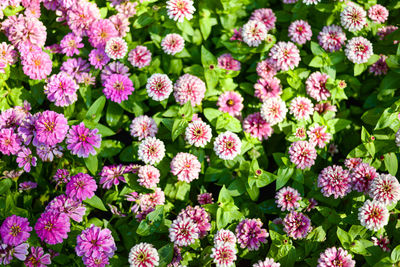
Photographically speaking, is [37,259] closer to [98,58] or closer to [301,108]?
[98,58]

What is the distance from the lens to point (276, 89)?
2885mm

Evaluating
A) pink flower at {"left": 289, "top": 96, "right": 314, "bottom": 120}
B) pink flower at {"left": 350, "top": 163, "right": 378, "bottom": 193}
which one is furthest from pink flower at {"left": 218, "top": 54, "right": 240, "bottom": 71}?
pink flower at {"left": 350, "top": 163, "right": 378, "bottom": 193}

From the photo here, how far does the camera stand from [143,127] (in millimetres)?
2725

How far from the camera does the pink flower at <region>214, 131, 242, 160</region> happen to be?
2570 mm

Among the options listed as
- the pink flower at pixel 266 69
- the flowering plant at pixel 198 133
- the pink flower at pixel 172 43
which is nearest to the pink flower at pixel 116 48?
the flowering plant at pixel 198 133

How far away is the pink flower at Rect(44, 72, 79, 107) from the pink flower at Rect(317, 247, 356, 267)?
6.36 ft

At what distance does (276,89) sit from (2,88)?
2.02 meters

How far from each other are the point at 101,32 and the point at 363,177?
6.92 ft

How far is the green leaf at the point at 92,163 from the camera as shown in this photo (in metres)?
2.65

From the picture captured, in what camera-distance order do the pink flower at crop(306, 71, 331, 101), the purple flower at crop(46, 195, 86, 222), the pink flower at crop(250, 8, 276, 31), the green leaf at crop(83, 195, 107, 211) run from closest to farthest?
1. the purple flower at crop(46, 195, 86, 222)
2. the green leaf at crop(83, 195, 107, 211)
3. the pink flower at crop(306, 71, 331, 101)
4. the pink flower at crop(250, 8, 276, 31)

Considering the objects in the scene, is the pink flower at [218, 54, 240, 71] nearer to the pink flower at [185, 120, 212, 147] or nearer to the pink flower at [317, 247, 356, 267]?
the pink flower at [185, 120, 212, 147]

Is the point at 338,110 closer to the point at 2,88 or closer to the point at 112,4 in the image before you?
the point at 112,4

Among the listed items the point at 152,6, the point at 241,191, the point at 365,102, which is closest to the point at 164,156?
the point at 241,191

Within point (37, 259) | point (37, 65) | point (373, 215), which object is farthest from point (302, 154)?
point (37, 65)
